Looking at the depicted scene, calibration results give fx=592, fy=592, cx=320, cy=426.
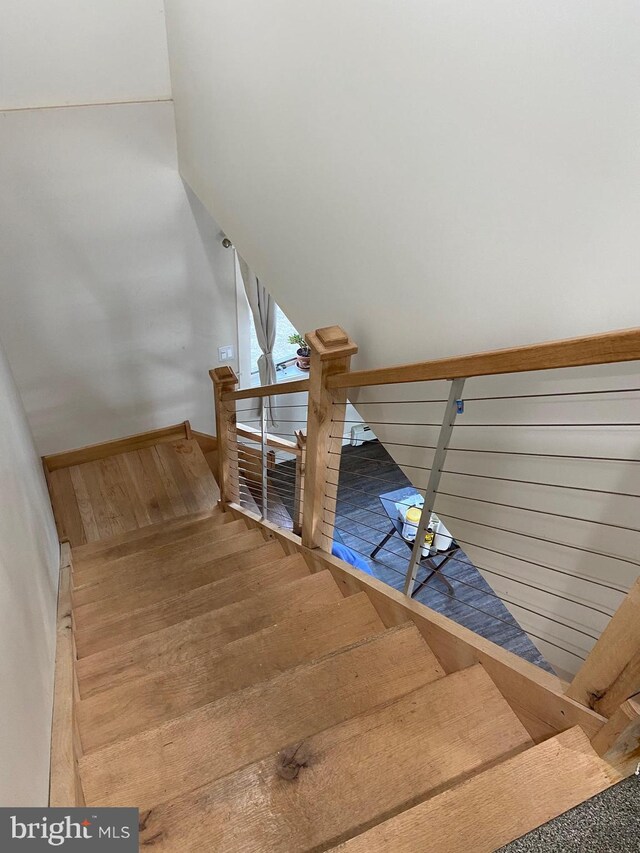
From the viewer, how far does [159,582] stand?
2871 mm

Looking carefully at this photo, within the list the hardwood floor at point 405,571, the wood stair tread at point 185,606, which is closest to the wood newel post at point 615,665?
the wood stair tread at point 185,606

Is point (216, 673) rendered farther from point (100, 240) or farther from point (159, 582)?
point (100, 240)

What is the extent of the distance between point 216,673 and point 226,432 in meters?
1.74

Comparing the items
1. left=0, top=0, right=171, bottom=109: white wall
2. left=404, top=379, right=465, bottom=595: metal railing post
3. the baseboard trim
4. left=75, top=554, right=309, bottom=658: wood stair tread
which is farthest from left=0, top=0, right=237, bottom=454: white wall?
left=404, top=379, right=465, bottom=595: metal railing post

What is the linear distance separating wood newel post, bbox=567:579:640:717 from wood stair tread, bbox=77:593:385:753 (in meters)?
0.75

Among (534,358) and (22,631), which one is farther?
(22,631)

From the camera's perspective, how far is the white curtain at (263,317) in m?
4.32

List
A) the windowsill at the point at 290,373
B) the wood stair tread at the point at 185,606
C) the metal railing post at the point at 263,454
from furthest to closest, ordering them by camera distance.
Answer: the windowsill at the point at 290,373
the metal railing post at the point at 263,454
the wood stair tread at the point at 185,606

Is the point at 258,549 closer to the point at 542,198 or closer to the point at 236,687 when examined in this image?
the point at 236,687

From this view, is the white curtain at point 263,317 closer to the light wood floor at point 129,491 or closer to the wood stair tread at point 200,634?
the light wood floor at point 129,491

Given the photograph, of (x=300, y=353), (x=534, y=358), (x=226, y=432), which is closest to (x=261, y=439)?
(x=226, y=432)

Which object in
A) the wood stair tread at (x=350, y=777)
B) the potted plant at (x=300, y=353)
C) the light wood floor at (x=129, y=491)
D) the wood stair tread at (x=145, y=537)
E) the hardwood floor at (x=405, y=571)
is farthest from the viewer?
the potted plant at (x=300, y=353)

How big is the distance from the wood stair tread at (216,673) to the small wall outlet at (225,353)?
A: 3.00 m

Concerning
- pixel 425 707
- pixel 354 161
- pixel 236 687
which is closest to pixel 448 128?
pixel 354 161
